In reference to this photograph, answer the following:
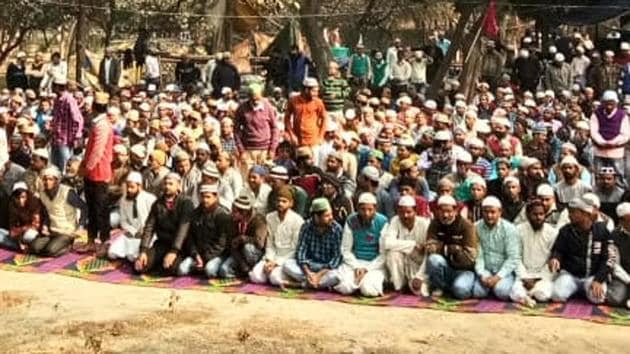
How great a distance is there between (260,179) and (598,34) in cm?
1318

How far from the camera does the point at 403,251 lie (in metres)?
8.35

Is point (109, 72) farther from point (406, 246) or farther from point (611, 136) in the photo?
point (406, 246)

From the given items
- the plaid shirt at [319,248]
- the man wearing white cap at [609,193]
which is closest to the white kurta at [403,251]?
the plaid shirt at [319,248]

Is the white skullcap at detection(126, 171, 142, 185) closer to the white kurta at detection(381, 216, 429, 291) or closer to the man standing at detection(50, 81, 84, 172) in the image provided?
the man standing at detection(50, 81, 84, 172)

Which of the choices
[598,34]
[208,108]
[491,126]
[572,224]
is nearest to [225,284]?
[572,224]

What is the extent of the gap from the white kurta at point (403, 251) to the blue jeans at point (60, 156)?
4.48 meters

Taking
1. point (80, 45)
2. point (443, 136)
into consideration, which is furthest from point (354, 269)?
point (80, 45)

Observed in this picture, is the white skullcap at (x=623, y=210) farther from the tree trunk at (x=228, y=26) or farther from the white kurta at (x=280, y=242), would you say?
the tree trunk at (x=228, y=26)

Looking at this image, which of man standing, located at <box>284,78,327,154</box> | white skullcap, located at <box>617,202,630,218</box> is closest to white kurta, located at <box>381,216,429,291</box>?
white skullcap, located at <box>617,202,630,218</box>

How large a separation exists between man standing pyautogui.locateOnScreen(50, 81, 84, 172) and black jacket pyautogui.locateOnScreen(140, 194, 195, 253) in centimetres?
252

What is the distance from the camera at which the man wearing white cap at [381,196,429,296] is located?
8.35 meters

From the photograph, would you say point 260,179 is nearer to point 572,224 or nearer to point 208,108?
point 572,224

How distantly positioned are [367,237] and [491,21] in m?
9.26

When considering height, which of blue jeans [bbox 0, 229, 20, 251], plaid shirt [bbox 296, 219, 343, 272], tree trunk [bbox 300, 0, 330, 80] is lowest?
blue jeans [bbox 0, 229, 20, 251]
